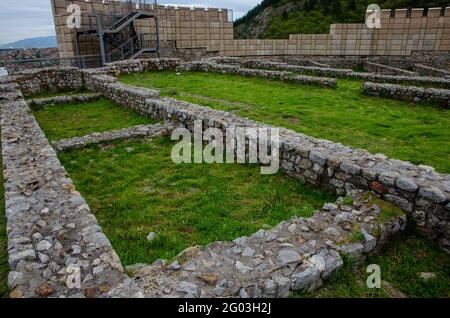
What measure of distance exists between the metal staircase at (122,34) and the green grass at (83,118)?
25.5 ft

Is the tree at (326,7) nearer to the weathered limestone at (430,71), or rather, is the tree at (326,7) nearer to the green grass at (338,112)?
the weathered limestone at (430,71)

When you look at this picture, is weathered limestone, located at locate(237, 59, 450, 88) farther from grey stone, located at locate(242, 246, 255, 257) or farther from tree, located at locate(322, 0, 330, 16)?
tree, located at locate(322, 0, 330, 16)

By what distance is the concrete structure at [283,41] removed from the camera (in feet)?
66.1

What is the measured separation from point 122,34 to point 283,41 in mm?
12246

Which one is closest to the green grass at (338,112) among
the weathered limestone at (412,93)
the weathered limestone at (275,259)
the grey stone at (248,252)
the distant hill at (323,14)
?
the weathered limestone at (412,93)

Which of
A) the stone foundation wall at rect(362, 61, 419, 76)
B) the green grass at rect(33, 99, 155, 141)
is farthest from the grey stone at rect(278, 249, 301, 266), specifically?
the stone foundation wall at rect(362, 61, 419, 76)

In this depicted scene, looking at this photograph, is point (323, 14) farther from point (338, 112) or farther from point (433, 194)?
point (433, 194)

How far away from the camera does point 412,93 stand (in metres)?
11.1

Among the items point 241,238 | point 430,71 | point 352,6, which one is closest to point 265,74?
point 430,71

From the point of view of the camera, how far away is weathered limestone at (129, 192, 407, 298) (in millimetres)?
2875

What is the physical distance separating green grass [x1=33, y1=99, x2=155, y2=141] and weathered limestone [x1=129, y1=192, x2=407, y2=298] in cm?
671

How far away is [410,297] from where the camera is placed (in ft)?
10.4

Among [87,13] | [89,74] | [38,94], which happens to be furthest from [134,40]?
[38,94]

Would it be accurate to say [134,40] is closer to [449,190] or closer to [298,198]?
[298,198]
